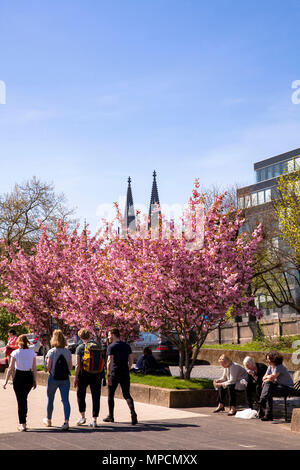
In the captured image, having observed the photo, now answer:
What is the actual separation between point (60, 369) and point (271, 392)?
171 inches

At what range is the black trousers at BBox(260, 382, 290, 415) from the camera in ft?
43.5

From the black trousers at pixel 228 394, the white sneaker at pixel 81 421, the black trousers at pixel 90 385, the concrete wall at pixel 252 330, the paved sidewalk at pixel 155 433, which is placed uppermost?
the concrete wall at pixel 252 330

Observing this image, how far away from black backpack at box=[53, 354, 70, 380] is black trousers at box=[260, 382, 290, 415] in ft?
13.6

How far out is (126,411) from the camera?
46.3 feet

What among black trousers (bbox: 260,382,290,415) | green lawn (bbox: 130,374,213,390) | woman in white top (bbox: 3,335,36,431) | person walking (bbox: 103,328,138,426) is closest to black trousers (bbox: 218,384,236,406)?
black trousers (bbox: 260,382,290,415)

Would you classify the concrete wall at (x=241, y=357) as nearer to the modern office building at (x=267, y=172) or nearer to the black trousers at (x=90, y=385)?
the black trousers at (x=90, y=385)

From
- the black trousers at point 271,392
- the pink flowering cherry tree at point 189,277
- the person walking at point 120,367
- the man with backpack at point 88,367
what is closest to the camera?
the man with backpack at point 88,367

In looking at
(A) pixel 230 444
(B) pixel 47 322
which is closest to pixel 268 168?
(B) pixel 47 322

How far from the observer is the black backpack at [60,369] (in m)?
11.8

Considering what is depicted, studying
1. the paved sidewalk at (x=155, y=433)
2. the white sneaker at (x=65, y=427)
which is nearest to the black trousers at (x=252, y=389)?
the paved sidewalk at (x=155, y=433)

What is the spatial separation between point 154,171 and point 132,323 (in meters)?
102

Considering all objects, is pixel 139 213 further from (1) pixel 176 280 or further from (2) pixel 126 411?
(2) pixel 126 411

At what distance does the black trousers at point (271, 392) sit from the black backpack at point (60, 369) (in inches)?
164

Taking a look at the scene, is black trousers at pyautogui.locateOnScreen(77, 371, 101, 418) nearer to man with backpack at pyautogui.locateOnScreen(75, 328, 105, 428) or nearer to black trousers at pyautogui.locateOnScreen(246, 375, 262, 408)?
man with backpack at pyautogui.locateOnScreen(75, 328, 105, 428)
